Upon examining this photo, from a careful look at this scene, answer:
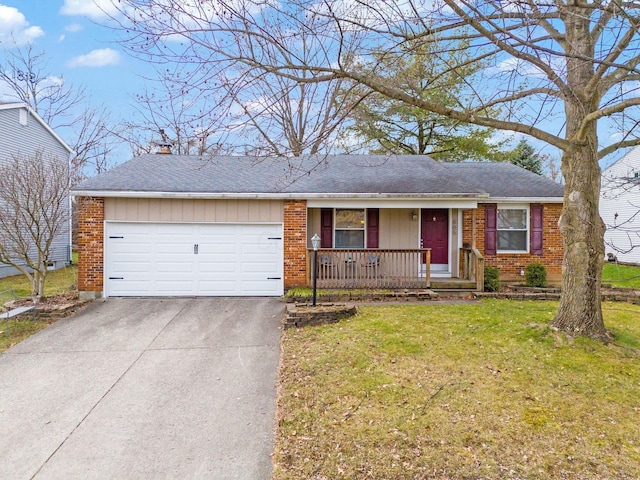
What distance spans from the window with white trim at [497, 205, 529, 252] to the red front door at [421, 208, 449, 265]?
156 cm

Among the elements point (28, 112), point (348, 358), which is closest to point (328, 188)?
point (348, 358)

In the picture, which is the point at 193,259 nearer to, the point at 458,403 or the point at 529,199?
the point at 458,403

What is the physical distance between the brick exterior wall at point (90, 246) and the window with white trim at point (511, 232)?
11.1m

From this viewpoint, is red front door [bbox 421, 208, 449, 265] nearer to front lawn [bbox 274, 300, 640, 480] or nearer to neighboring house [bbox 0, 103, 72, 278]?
front lawn [bbox 274, 300, 640, 480]

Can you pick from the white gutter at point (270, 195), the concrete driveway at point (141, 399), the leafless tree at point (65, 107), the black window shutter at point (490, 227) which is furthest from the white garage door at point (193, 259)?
the leafless tree at point (65, 107)

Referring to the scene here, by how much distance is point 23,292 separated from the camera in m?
11.2

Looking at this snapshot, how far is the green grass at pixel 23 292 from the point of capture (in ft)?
22.4

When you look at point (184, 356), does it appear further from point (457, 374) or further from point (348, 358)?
point (457, 374)

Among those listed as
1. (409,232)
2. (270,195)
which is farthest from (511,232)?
(270,195)

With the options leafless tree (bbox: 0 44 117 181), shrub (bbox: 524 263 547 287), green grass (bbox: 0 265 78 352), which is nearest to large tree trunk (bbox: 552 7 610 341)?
shrub (bbox: 524 263 547 287)

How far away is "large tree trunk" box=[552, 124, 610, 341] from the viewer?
5688mm

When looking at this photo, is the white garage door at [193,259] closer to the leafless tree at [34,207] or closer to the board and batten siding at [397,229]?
the leafless tree at [34,207]

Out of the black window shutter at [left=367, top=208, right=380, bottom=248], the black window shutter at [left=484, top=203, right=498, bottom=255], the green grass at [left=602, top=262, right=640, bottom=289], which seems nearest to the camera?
the black window shutter at [left=484, top=203, right=498, bottom=255]

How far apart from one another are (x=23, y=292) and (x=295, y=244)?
27.6ft
